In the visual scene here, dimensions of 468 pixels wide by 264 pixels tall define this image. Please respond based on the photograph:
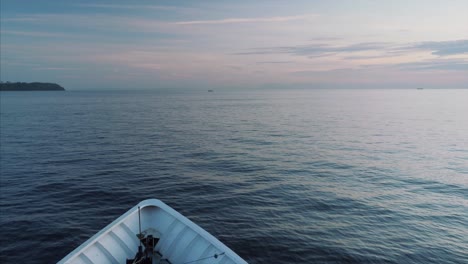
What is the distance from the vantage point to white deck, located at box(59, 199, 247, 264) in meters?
10.5

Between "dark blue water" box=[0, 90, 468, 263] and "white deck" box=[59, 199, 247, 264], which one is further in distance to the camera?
"dark blue water" box=[0, 90, 468, 263]

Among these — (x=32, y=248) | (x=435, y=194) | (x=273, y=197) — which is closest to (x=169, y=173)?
(x=273, y=197)

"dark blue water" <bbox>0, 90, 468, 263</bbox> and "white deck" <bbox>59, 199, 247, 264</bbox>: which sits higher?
"white deck" <bbox>59, 199, 247, 264</bbox>

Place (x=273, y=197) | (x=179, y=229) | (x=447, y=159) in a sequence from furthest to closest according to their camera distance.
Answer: (x=447, y=159) < (x=273, y=197) < (x=179, y=229)

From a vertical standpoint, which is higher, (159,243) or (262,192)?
(159,243)

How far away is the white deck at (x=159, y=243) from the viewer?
10.5m

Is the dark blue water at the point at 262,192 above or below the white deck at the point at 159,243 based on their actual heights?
below

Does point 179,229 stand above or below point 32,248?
above

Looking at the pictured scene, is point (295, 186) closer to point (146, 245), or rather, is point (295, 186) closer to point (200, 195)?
point (200, 195)

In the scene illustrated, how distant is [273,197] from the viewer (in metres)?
23.4

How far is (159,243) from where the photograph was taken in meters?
12.1

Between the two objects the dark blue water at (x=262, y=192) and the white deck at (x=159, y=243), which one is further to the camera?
the dark blue water at (x=262, y=192)

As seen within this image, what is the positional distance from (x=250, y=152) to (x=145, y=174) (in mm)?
14611

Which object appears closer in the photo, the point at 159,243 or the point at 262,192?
the point at 159,243
